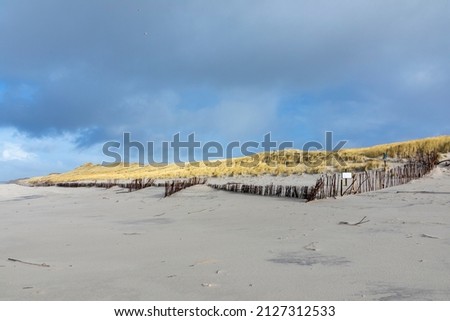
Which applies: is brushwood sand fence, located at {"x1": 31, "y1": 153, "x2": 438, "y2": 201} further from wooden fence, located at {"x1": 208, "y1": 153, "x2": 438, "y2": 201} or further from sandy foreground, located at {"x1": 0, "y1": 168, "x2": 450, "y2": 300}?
sandy foreground, located at {"x1": 0, "y1": 168, "x2": 450, "y2": 300}

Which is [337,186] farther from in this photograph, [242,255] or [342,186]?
[242,255]

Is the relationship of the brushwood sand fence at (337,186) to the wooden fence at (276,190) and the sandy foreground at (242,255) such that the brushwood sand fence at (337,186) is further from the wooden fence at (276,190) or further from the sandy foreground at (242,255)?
the sandy foreground at (242,255)

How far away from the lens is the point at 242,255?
4422 millimetres

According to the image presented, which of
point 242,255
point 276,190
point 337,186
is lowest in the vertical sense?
point 242,255

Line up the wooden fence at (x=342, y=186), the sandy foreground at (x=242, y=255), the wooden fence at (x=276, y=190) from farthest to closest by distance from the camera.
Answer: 1. the wooden fence at (x=276, y=190)
2. the wooden fence at (x=342, y=186)
3. the sandy foreground at (x=242, y=255)

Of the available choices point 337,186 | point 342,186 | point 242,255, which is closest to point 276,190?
point 337,186

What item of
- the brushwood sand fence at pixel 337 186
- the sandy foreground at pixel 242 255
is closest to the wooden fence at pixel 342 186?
the brushwood sand fence at pixel 337 186

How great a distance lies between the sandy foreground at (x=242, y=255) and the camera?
3.17 m

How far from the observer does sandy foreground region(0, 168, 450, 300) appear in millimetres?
3170

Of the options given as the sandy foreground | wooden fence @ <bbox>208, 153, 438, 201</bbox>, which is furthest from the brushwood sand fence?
the sandy foreground

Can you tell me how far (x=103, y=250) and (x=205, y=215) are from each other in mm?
3567

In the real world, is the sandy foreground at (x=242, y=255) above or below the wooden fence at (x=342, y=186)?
below

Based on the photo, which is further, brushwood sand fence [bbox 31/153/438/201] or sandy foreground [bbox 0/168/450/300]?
brushwood sand fence [bbox 31/153/438/201]
